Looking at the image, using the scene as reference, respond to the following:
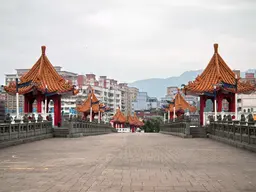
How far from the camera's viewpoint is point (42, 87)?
115 ft

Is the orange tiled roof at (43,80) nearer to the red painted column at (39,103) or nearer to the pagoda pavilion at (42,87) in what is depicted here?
the pagoda pavilion at (42,87)

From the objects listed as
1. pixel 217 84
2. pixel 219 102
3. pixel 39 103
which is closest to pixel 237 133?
pixel 217 84

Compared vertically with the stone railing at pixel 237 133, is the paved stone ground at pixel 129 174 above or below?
below

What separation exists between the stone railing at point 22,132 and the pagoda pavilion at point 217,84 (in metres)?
14.4

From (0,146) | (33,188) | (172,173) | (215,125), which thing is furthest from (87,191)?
(215,125)

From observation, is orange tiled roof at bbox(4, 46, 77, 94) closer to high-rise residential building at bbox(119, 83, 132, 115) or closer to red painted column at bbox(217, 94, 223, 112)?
red painted column at bbox(217, 94, 223, 112)

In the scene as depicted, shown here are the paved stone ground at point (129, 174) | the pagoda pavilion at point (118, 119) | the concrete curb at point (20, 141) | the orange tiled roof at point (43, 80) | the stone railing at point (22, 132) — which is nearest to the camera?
the paved stone ground at point (129, 174)

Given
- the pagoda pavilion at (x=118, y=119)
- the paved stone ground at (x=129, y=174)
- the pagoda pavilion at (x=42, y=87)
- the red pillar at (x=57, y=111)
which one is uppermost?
the pagoda pavilion at (x=42, y=87)

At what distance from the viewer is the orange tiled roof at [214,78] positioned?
116 feet

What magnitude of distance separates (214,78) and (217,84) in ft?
6.35

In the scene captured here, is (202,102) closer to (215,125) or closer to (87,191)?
(215,125)

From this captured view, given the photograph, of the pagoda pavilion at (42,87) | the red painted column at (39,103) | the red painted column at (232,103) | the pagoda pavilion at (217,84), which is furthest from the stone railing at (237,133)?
the red painted column at (39,103)

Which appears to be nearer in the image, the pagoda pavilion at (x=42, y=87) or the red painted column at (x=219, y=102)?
the pagoda pavilion at (x=42, y=87)

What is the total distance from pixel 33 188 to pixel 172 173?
3362 mm
